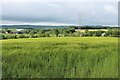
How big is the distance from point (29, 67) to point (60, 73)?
15.6 inches

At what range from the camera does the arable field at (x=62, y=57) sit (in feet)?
7.27

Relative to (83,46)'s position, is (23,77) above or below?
below

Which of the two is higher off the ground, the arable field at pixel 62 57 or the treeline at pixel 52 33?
the treeline at pixel 52 33

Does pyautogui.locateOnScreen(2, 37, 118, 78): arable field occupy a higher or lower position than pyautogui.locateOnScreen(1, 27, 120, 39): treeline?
lower

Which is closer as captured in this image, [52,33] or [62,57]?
[62,57]

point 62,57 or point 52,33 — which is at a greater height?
point 52,33

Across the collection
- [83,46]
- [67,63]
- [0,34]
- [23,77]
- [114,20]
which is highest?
[114,20]

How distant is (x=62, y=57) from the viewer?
223 centimetres

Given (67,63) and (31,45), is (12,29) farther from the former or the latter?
(67,63)

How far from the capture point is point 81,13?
2258 millimetres

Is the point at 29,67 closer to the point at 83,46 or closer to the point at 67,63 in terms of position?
the point at 67,63

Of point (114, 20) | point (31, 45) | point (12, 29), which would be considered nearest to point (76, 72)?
point (31, 45)

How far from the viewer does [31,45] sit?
2221 millimetres

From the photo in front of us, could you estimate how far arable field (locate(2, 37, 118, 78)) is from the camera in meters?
2.22
